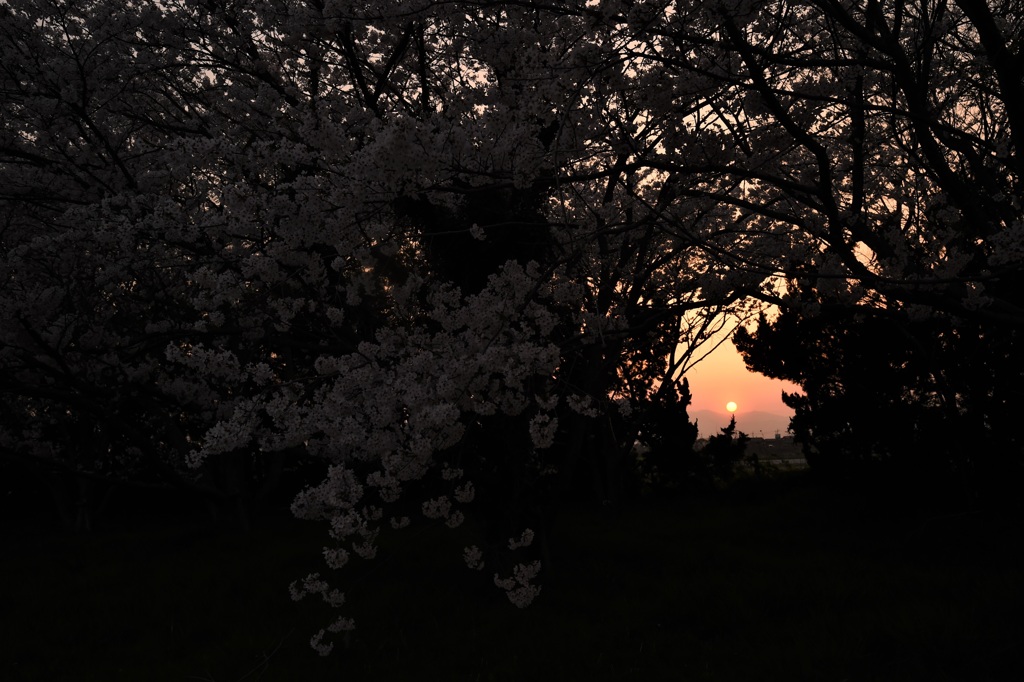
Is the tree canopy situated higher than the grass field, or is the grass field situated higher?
the tree canopy

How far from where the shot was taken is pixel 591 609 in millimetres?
9094

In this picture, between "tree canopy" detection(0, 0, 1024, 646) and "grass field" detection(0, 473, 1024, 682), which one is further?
"grass field" detection(0, 473, 1024, 682)

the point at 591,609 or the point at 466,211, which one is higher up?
the point at 466,211

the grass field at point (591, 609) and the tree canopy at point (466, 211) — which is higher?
the tree canopy at point (466, 211)

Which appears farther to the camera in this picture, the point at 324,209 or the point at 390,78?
the point at 390,78

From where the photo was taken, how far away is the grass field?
7348 millimetres

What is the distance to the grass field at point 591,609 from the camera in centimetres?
735

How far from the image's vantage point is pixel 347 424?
5.37m

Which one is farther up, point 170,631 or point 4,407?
point 4,407

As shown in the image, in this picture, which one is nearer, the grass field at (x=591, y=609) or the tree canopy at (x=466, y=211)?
the tree canopy at (x=466, y=211)

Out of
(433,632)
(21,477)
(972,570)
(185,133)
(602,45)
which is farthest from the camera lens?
(21,477)

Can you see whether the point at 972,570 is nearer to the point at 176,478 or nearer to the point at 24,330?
the point at 176,478

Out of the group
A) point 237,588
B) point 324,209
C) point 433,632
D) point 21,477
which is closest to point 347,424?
point 324,209

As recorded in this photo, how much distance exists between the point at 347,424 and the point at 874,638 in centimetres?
547
